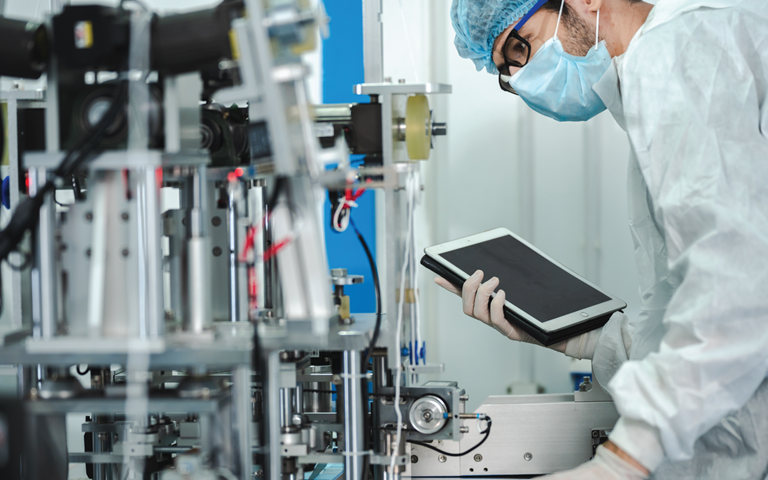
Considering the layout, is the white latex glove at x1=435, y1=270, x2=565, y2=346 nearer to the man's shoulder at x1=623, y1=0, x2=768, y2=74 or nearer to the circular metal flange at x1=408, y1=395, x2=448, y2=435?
the circular metal flange at x1=408, y1=395, x2=448, y2=435

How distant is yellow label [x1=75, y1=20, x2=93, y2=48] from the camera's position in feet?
2.78

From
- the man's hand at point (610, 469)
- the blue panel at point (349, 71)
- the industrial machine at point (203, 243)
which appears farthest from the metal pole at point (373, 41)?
the blue panel at point (349, 71)

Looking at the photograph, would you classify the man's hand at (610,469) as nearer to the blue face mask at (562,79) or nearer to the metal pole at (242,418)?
the metal pole at (242,418)

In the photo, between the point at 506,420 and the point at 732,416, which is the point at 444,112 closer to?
the point at 506,420

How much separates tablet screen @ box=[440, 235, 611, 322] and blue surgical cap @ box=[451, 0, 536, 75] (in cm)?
44

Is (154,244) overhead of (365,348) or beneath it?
overhead

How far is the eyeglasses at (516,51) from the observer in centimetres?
127

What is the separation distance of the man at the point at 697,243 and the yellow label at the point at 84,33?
2.61ft

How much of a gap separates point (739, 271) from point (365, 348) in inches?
22.1

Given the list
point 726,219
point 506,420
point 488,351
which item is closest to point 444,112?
point 488,351

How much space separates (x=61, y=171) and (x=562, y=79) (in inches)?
35.7

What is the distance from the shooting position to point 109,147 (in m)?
0.89

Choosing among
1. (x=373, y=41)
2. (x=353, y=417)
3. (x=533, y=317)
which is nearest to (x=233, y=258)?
(x=353, y=417)

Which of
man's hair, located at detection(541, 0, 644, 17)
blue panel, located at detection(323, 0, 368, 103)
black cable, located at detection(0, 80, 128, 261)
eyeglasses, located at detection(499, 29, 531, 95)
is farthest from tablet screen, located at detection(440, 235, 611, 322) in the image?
blue panel, located at detection(323, 0, 368, 103)
